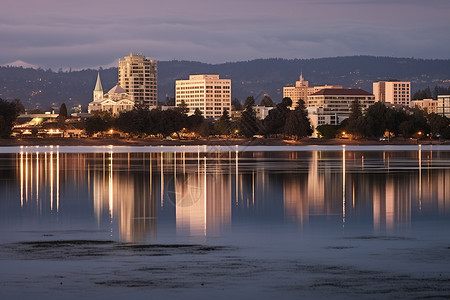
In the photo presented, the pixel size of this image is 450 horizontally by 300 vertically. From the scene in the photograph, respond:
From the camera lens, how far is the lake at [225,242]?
14.3 m

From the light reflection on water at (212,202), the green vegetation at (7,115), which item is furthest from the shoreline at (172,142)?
the light reflection on water at (212,202)

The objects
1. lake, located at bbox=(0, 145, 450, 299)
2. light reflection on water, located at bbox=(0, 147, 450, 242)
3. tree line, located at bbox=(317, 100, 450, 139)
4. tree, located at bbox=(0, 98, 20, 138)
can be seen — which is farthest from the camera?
tree line, located at bbox=(317, 100, 450, 139)

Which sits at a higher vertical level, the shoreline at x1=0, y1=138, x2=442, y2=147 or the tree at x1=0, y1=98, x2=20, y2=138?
the tree at x1=0, y1=98, x2=20, y2=138

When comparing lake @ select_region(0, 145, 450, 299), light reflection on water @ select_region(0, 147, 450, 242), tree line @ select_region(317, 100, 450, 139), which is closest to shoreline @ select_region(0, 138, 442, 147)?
tree line @ select_region(317, 100, 450, 139)

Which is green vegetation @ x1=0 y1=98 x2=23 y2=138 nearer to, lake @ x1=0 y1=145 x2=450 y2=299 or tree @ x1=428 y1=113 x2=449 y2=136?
tree @ x1=428 y1=113 x2=449 y2=136

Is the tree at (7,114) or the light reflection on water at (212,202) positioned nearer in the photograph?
the light reflection on water at (212,202)

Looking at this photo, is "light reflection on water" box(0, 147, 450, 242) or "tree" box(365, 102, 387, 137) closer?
"light reflection on water" box(0, 147, 450, 242)

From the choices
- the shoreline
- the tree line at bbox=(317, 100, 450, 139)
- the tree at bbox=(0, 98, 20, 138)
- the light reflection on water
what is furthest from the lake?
the shoreline

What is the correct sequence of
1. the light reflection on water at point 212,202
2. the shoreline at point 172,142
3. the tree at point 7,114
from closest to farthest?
1. the light reflection on water at point 212,202
2. the tree at point 7,114
3. the shoreline at point 172,142

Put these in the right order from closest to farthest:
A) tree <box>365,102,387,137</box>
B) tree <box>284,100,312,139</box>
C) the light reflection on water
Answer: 1. the light reflection on water
2. tree <box>365,102,387,137</box>
3. tree <box>284,100,312,139</box>

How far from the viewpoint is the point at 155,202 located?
29703mm

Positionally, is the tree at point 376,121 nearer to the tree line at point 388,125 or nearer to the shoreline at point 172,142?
the tree line at point 388,125

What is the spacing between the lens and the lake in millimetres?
14273

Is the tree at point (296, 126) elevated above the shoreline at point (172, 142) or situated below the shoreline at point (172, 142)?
above
